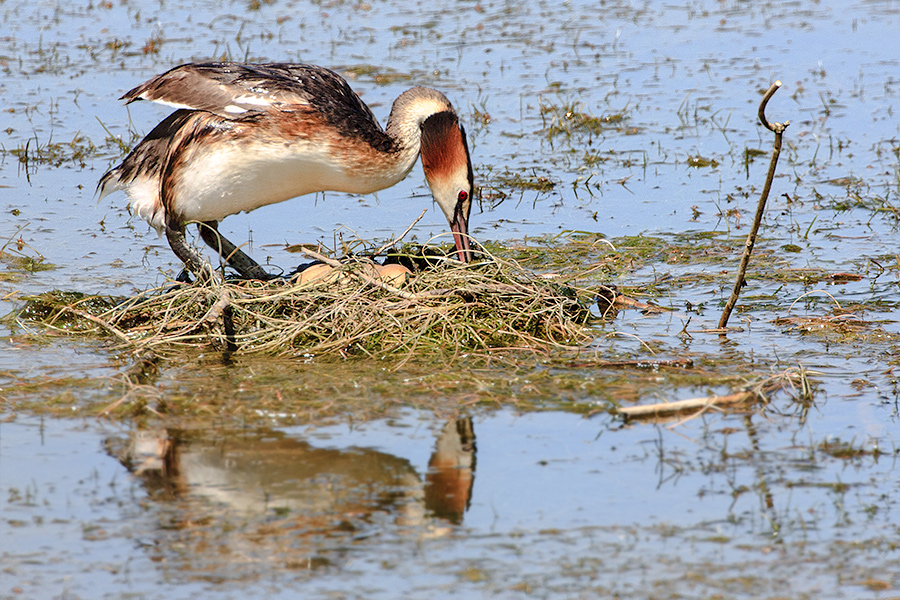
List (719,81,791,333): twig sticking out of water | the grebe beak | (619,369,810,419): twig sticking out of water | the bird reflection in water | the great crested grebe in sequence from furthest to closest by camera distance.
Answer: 1. the grebe beak
2. the great crested grebe
3. (719,81,791,333): twig sticking out of water
4. (619,369,810,419): twig sticking out of water
5. the bird reflection in water

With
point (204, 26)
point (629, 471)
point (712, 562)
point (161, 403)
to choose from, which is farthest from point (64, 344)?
point (204, 26)

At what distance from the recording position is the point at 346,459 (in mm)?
4758

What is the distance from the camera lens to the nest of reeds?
6.10 meters

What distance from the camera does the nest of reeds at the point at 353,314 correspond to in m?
6.10

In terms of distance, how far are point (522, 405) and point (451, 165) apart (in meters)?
2.14

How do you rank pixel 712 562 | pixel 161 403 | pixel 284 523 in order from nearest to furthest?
pixel 712 562 < pixel 284 523 < pixel 161 403

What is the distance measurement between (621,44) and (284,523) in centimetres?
1042

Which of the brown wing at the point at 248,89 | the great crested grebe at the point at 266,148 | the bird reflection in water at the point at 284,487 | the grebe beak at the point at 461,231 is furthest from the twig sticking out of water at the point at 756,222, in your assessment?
the brown wing at the point at 248,89

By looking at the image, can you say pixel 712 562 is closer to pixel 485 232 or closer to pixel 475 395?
pixel 475 395

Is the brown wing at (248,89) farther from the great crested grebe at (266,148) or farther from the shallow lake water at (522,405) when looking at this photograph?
the shallow lake water at (522,405)

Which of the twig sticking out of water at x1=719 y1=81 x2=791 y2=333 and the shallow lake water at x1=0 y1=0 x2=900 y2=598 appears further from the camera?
the twig sticking out of water at x1=719 y1=81 x2=791 y2=333

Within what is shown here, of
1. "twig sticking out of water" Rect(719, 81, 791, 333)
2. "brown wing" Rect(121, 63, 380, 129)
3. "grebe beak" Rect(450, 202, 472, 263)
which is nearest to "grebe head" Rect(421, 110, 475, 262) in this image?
"grebe beak" Rect(450, 202, 472, 263)

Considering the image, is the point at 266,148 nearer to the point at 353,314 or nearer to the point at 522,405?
the point at 353,314

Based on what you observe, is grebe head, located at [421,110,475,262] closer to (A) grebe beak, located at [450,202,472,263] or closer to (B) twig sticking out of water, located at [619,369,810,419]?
(A) grebe beak, located at [450,202,472,263]
